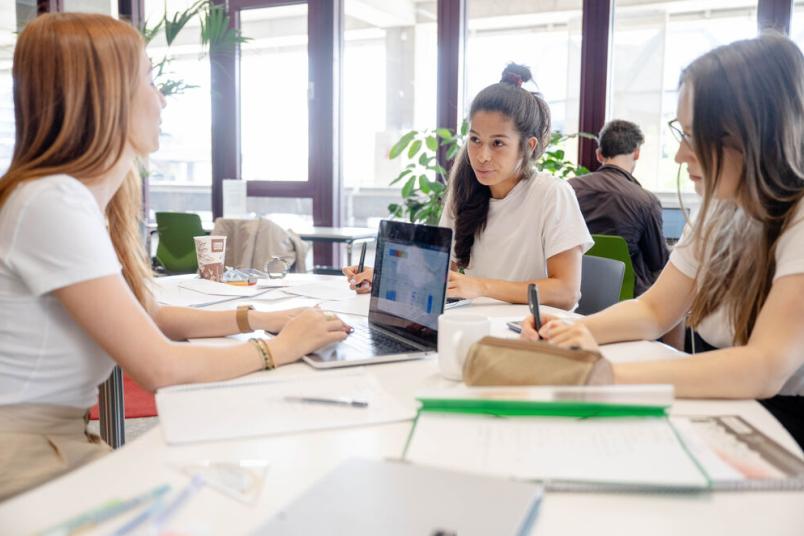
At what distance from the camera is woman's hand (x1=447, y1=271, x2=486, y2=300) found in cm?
181

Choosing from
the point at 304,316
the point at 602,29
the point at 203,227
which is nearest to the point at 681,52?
the point at 602,29

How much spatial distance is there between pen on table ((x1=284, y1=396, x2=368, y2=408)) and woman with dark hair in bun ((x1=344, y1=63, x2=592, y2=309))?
93cm

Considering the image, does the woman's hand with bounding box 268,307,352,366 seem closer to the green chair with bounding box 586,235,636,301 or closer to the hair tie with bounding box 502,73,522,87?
the hair tie with bounding box 502,73,522,87

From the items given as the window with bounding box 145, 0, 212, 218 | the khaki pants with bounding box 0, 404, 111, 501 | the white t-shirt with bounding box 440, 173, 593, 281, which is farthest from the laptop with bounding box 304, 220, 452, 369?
the window with bounding box 145, 0, 212, 218

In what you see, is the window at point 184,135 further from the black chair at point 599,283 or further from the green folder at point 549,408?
the green folder at point 549,408

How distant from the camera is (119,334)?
1.04 metres

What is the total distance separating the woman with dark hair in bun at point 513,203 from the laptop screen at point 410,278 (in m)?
0.41

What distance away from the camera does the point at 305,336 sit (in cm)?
128

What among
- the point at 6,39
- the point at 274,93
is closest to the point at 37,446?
the point at 274,93

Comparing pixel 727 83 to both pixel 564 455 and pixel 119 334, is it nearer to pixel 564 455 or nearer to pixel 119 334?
pixel 564 455

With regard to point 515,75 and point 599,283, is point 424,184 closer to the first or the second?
point 515,75

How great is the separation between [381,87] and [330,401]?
182 inches

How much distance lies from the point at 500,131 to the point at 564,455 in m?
1.47

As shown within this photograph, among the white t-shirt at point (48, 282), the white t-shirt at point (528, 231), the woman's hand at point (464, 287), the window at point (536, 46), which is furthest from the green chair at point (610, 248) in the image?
the white t-shirt at point (48, 282)
